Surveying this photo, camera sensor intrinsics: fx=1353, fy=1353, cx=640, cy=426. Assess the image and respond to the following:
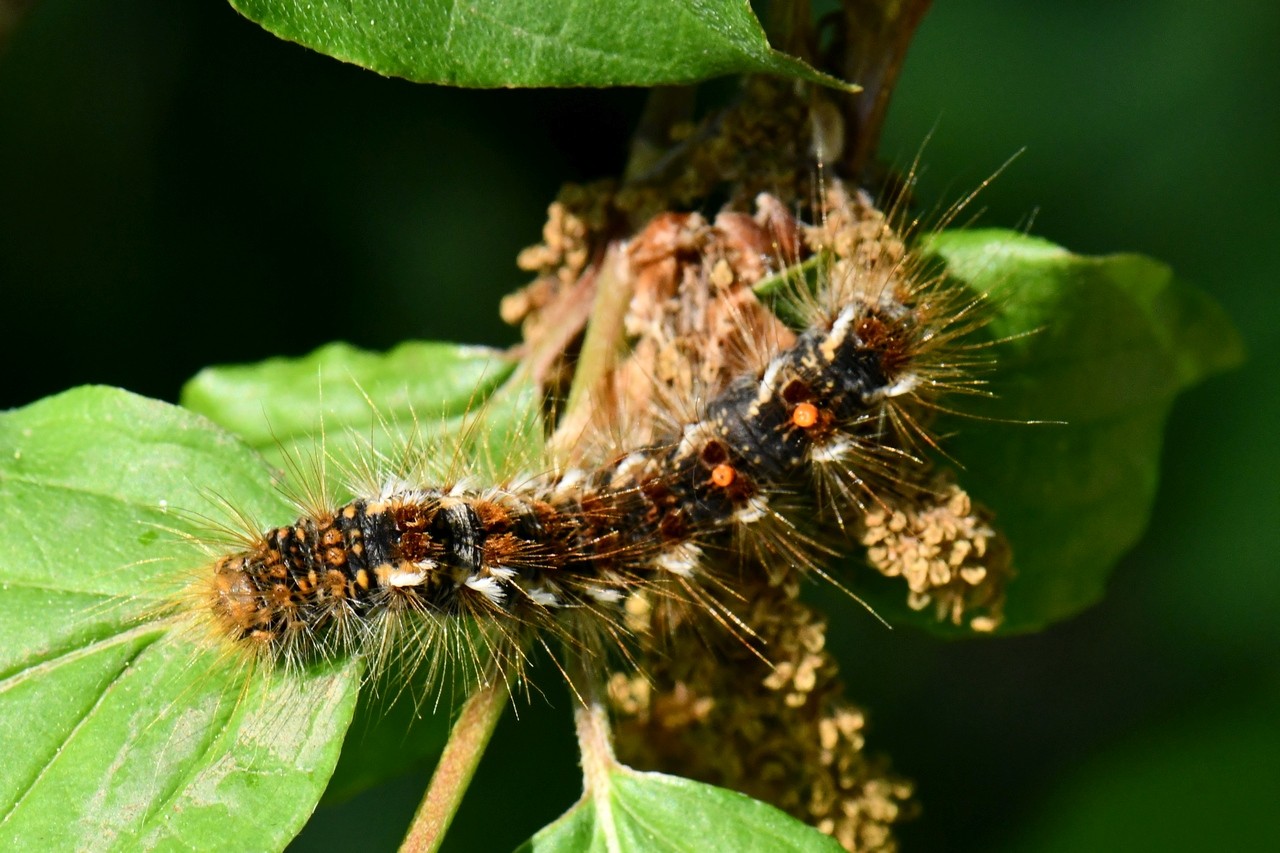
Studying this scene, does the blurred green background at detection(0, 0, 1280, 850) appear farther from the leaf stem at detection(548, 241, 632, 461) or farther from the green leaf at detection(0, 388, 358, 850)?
the green leaf at detection(0, 388, 358, 850)

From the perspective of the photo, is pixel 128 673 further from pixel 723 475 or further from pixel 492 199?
pixel 492 199

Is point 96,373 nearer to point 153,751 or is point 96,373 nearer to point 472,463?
point 472,463

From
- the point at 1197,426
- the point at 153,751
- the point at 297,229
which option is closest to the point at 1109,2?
the point at 1197,426

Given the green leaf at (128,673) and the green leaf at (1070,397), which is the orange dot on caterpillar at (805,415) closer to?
the green leaf at (1070,397)

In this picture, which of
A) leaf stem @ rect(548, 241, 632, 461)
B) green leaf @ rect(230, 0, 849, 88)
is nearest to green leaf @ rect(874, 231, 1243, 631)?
leaf stem @ rect(548, 241, 632, 461)

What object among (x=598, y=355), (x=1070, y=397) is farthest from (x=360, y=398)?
(x=1070, y=397)

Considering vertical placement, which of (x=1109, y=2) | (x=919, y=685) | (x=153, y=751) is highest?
(x=1109, y=2)

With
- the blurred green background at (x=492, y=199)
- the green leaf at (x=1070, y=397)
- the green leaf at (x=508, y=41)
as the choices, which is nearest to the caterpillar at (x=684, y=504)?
the green leaf at (x=1070, y=397)
